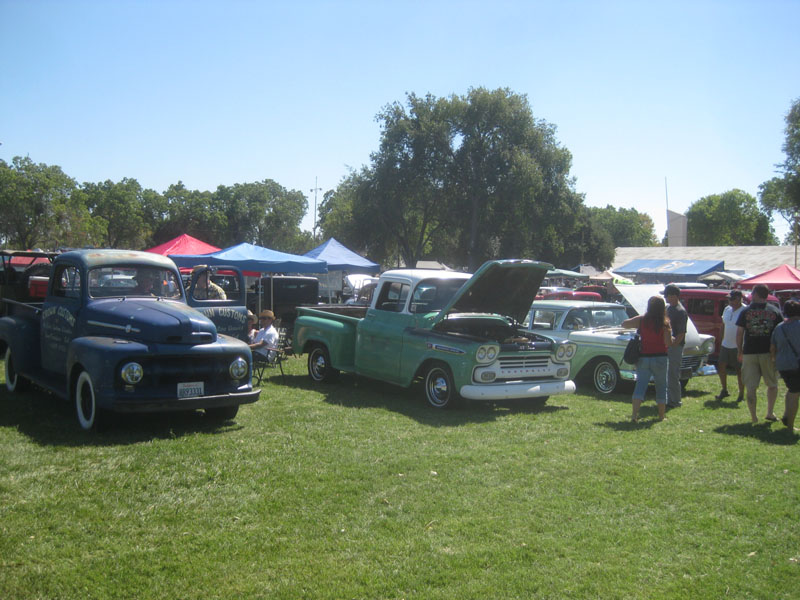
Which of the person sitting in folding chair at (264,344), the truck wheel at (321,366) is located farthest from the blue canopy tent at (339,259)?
the truck wheel at (321,366)

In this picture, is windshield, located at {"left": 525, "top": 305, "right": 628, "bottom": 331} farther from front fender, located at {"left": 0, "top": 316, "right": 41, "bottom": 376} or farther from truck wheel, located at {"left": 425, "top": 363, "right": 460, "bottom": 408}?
front fender, located at {"left": 0, "top": 316, "right": 41, "bottom": 376}

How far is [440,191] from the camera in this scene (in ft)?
131

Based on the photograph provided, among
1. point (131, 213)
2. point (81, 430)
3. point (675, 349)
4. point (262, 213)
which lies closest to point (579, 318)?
point (675, 349)

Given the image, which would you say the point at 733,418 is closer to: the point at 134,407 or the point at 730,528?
the point at 730,528

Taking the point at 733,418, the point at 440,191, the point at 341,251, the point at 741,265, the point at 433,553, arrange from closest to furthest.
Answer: the point at 433,553, the point at 733,418, the point at 341,251, the point at 440,191, the point at 741,265

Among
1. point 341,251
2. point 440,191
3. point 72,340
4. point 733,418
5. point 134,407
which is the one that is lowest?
point 733,418

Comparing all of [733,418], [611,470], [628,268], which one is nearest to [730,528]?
[611,470]

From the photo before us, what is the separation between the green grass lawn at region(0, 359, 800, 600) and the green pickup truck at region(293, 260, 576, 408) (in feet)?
2.60

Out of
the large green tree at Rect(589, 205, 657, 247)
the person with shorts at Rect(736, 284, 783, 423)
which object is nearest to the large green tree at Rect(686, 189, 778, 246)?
the large green tree at Rect(589, 205, 657, 247)

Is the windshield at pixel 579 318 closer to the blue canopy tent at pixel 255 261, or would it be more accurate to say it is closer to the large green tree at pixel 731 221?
the blue canopy tent at pixel 255 261

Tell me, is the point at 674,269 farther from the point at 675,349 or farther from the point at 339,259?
the point at 675,349

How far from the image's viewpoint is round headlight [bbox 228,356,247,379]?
7.43 metres

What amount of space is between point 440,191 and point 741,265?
2768cm

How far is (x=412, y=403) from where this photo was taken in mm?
9828
